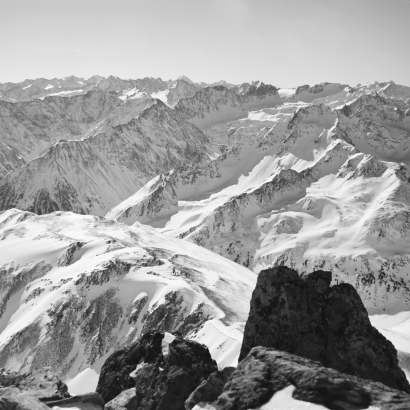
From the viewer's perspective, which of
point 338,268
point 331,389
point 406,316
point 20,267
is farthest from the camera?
point 338,268

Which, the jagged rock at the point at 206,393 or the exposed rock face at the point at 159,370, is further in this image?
the exposed rock face at the point at 159,370

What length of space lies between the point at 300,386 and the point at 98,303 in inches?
3255

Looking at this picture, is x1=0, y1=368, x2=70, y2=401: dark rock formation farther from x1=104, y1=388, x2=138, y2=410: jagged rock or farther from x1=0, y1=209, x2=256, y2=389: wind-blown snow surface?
x1=0, y1=209, x2=256, y2=389: wind-blown snow surface

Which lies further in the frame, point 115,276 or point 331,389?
point 115,276

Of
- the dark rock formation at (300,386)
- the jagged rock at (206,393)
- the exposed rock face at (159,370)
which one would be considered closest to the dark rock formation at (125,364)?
the exposed rock face at (159,370)

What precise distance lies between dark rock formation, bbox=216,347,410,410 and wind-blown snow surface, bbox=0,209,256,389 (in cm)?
3771

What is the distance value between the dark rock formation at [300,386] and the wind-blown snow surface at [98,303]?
37.7m

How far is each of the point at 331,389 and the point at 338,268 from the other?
184 metres

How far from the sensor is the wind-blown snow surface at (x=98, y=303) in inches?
3381

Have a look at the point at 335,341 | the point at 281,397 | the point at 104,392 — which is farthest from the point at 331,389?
the point at 104,392

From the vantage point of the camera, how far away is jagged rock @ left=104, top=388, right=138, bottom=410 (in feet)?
106

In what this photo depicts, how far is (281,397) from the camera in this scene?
21359 millimetres

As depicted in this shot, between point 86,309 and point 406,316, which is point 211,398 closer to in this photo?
point 86,309

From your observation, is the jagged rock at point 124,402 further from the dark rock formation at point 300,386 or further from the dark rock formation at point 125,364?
the dark rock formation at point 300,386
